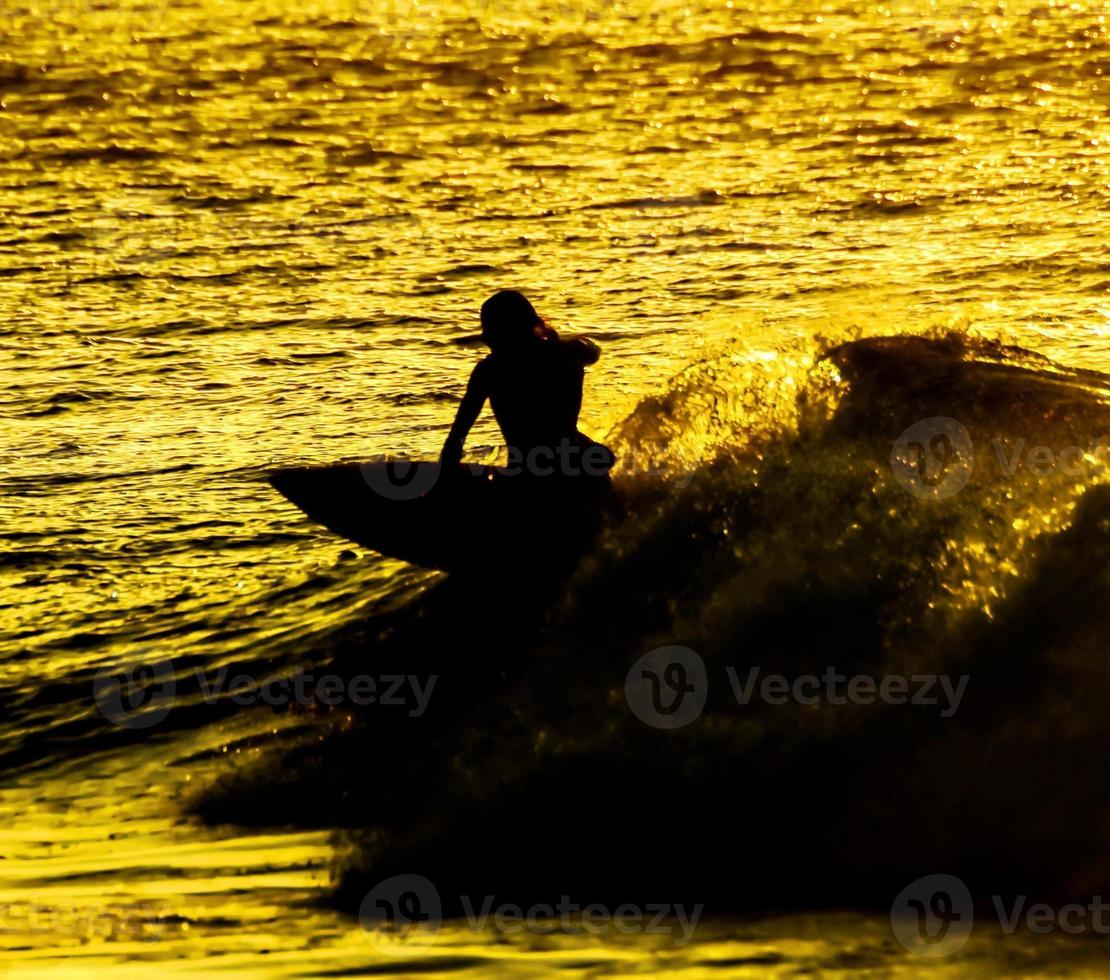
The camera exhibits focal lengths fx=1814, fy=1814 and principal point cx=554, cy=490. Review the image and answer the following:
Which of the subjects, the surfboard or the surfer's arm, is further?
the surfboard

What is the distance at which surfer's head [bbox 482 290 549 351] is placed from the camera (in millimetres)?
9188

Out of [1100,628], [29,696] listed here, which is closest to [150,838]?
[29,696]

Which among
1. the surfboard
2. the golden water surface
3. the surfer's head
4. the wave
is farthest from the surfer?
the golden water surface

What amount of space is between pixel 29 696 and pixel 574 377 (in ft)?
11.1

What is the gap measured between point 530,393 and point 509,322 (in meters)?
0.45

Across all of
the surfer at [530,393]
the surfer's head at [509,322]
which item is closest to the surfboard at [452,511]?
the surfer at [530,393]

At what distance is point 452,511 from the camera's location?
9727 millimetres

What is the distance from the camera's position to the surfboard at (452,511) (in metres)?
9.67

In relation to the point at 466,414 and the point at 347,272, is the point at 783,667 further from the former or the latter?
the point at 347,272

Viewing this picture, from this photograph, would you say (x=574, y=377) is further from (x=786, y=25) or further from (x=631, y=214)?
(x=786, y=25)

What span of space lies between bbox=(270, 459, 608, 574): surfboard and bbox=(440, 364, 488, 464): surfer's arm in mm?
134

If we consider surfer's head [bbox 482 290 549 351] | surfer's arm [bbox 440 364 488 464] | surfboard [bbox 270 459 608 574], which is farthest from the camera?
surfboard [bbox 270 459 608 574]

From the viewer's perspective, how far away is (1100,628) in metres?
8.62

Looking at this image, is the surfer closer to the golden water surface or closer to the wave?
the wave
